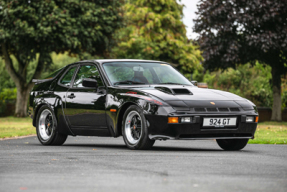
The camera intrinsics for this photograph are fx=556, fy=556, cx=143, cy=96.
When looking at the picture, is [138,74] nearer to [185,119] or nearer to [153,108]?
[153,108]

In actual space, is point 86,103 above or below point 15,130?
above

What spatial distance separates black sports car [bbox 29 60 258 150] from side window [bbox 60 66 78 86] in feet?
0.08

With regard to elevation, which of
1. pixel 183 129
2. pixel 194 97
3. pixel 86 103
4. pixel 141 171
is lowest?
pixel 141 171

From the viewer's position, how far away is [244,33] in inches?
1000

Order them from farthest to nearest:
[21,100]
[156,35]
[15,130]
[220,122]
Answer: [156,35] → [21,100] → [15,130] → [220,122]

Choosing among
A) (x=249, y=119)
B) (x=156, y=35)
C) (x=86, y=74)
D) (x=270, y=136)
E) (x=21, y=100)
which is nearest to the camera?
(x=249, y=119)

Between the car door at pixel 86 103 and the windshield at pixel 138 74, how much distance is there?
0.85 feet

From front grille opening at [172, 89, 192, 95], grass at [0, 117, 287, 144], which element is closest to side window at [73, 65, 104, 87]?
front grille opening at [172, 89, 192, 95]

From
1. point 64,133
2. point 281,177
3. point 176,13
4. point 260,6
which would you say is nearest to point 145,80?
point 64,133

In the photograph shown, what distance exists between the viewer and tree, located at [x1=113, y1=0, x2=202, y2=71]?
1825 inches

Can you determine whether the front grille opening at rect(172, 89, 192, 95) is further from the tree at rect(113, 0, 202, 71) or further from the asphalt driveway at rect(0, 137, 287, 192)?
the tree at rect(113, 0, 202, 71)

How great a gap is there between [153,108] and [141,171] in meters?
2.27

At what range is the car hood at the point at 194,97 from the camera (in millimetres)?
8531

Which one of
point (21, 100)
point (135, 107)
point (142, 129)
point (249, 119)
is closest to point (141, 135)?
point (142, 129)
